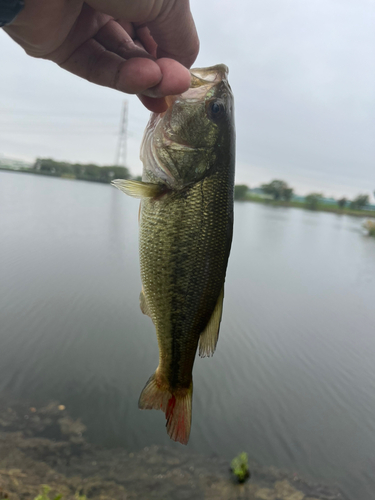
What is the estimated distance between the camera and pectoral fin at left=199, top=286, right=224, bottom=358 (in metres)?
1.51

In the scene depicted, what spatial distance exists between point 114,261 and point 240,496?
7.71 metres

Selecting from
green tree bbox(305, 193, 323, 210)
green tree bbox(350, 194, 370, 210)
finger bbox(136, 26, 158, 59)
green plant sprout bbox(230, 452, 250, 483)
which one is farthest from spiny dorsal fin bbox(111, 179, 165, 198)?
green tree bbox(350, 194, 370, 210)

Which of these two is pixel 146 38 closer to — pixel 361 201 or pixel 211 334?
pixel 211 334

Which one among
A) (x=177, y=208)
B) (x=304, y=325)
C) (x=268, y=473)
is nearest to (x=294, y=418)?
(x=268, y=473)

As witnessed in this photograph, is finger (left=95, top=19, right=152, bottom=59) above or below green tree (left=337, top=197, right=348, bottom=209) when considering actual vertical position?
below

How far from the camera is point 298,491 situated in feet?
11.1

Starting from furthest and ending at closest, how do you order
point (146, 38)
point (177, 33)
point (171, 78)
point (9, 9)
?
point (146, 38), point (177, 33), point (171, 78), point (9, 9)

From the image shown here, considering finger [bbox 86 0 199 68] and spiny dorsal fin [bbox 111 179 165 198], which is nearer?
finger [bbox 86 0 199 68]

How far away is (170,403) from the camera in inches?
60.1

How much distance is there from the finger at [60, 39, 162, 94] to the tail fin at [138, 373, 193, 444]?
1438mm

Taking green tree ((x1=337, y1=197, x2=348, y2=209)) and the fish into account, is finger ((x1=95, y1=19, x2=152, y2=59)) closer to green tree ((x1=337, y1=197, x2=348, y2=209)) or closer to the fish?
the fish

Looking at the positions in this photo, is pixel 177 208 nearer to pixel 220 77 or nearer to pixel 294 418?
pixel 220 77

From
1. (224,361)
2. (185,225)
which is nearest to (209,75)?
(185,225)

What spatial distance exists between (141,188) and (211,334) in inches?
32.3
